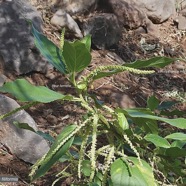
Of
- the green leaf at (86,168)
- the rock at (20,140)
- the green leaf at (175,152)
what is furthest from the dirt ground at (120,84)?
the green leaf at (175,152)

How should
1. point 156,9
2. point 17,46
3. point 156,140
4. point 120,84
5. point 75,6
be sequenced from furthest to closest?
point 156,9 → point 75,6 → point 120,84 → point 17,46 → point 156,140

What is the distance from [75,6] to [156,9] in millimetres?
1360

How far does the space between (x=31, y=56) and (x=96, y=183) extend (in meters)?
2.65

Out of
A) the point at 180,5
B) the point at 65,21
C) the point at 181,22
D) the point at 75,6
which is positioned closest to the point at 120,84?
the point at 65,21

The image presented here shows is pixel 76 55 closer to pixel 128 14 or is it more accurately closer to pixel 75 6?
pixel 75 6

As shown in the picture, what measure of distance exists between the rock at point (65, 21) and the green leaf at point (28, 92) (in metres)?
3.56

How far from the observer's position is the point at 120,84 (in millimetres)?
4164

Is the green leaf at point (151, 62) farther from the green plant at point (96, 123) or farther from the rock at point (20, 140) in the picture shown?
the rock at point (20, 140)

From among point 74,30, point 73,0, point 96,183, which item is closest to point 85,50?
point 96,183

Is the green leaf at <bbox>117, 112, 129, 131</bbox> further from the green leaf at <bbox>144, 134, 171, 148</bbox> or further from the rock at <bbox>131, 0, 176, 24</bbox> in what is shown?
the rock at <bbox>131, 0, 176, 24</bbox>

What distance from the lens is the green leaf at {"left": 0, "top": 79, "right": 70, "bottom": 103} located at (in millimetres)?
886

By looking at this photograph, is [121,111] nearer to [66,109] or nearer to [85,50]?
[85,50]

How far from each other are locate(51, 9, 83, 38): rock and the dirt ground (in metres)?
0.07

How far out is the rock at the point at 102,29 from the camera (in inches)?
180
